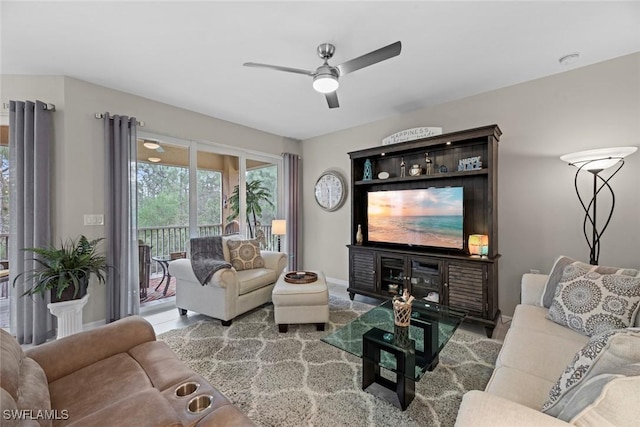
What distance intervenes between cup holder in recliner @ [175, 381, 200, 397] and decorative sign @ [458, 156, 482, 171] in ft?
10.2

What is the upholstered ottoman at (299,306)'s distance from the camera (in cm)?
269

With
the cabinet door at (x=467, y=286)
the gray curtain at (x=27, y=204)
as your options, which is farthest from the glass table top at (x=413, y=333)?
the gray curtain at (x=27, y=204)

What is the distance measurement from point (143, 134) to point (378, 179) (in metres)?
3.07

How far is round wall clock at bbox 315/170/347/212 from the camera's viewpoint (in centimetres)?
447

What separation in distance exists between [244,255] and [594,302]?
3291 millimetres

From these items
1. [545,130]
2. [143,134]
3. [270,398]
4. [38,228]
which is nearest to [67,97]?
[143,134]

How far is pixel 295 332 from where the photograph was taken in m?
2.71

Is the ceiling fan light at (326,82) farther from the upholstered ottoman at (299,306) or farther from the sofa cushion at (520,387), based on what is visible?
the sofa cushion at (520,387)

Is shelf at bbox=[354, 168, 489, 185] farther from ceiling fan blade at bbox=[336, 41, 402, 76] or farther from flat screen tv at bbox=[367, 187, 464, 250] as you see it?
ceiling fan blade at bbox=[336, 41, 402, 76]

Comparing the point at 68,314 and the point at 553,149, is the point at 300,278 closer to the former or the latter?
the point at 68,314

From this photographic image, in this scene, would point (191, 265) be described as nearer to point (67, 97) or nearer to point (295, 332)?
point (295, 332)

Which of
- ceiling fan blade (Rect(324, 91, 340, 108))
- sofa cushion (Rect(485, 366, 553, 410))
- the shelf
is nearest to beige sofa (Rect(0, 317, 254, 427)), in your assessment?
sofa cushion (Rect(485, 366, 553, 410))

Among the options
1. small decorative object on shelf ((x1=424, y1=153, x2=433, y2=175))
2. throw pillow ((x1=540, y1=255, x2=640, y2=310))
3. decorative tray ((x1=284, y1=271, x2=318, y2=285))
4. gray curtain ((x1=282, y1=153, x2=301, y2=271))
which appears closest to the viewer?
Result: throw pillow ((x1=540, y1=255, x2=640, y2=310))

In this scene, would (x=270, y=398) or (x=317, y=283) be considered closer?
(x=270, y=398)
